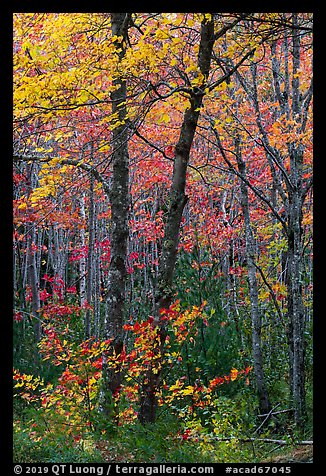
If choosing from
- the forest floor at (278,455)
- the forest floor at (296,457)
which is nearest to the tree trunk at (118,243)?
the forest floor at (278,455)

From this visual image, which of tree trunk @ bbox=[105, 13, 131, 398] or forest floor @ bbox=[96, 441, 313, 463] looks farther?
tree trunk @ bbox=[105, 13, 131, 398]

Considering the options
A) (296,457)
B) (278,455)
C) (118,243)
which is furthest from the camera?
(118,243)

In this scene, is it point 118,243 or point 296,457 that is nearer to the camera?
point 296,457

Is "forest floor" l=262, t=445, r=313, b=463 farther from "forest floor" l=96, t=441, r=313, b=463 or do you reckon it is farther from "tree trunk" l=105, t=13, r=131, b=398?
"tree trunk" l=105, t=13, r=131, b=398

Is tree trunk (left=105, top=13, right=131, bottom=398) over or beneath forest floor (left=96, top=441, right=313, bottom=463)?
over

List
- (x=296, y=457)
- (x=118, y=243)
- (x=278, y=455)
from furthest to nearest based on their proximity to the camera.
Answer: (x=118, y=243) → (x=278, y=455) → (x=296, y=457)

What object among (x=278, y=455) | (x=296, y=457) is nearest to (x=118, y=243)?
(x=278, y=455)

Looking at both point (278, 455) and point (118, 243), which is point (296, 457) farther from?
point (118, 243)

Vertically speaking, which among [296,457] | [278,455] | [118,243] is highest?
[118,243]

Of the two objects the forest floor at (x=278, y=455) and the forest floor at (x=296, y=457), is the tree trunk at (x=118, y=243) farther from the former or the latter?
the forest floor at (x=296, y=457)

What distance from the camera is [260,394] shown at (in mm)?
6492

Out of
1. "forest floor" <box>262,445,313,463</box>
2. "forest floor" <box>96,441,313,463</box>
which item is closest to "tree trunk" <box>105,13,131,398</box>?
"forest floor" <box>96,441,313,463</box>

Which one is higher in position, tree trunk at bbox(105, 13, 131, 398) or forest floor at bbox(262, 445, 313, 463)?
tree trunk at bbox(105, 13, 131, 398)
